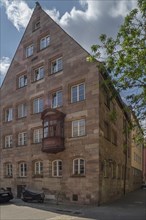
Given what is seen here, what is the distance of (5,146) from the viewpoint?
3344cm

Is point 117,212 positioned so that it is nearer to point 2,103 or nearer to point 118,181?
point 118,181

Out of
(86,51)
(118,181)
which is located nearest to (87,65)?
(86,51)

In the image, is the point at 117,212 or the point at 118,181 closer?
the point at 117,212

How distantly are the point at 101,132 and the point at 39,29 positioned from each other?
13.4 meters

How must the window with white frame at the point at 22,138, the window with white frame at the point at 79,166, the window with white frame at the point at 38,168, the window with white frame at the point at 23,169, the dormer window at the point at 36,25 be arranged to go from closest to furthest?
1. the window with white frame at the point at 79,166
2. the window with white frame at the point at 38,168
3. the window with white frame at the point at 23,169
4. the window with white frame at the point at 22,138
5. the dormer window at the point at 36,25

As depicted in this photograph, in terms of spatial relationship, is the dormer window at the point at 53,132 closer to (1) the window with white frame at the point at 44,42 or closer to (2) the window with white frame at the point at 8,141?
(2) the window with white frame at the point at 8,141

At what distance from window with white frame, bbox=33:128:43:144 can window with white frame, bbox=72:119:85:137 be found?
4510 mm

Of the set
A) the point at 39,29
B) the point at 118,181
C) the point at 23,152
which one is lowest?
the point at 118,181

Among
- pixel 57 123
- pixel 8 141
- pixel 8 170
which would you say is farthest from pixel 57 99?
pixel 8 170

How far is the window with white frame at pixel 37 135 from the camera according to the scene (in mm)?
29066

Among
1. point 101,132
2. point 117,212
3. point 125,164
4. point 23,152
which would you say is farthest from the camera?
point 125,164

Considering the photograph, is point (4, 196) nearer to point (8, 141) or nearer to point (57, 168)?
point (57, 168)

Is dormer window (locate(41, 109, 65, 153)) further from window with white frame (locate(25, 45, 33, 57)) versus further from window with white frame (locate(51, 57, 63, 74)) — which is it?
window with white frame (locate(25, 45, 33, 57))

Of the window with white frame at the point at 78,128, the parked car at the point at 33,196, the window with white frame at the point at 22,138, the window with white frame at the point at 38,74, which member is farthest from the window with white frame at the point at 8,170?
the window with white frame at the point at 78,128
